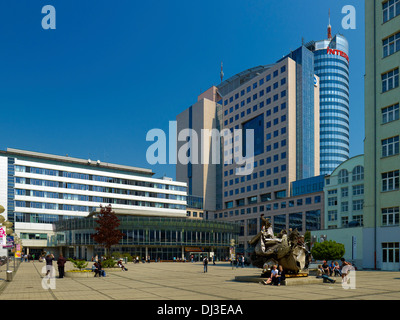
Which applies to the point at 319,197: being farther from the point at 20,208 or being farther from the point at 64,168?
the point at 20,208

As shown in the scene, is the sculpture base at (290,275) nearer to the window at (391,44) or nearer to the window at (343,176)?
the window at (391,44)

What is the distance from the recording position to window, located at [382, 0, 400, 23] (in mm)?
50844

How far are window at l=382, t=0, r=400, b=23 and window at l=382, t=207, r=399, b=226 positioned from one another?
2309 cm

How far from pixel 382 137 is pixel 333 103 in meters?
108

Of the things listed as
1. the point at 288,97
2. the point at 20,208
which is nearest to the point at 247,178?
the point at 288,97

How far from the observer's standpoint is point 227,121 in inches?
5576

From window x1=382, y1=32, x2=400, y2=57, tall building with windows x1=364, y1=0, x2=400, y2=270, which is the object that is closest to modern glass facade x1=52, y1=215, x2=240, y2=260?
tall building with windows x1=364, y1=0, x2=400, y2=270

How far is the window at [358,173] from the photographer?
270 ft

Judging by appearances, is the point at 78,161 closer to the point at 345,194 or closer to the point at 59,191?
the point at 59,191

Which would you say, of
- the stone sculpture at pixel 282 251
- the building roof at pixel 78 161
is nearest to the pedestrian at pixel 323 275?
the stone sculpture at pixel 282 251

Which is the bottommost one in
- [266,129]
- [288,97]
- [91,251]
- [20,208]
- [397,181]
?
[91,251]

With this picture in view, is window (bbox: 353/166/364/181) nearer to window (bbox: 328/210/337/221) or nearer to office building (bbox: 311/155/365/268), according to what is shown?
office building (bbox: 311/155/365/268)

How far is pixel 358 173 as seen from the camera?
83.2 m
